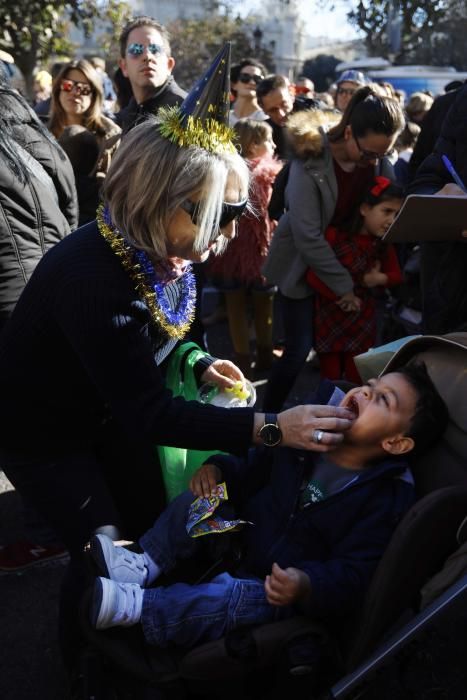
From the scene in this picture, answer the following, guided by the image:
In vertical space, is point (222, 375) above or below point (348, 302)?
above

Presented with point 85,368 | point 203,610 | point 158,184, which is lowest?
point 203,610

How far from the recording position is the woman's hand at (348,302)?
140 inches

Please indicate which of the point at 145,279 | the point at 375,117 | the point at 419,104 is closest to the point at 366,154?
the point at 375,117

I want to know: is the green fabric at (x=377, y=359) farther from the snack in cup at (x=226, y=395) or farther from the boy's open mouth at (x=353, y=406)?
the snack in cup at (x=226, y=395)

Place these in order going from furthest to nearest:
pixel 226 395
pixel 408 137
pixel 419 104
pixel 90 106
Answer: pixel 419 104 → pixel 408 137 → pixel 90 106 → pixel 226 395

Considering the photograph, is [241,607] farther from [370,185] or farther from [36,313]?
[370,185]

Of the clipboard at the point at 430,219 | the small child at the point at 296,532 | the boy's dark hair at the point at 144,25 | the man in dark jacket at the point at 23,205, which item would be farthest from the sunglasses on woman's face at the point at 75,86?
the small child at the point at 296,532

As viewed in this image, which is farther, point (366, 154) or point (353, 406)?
point (366, 154)

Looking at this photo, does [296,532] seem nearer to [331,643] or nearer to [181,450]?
[331,643]

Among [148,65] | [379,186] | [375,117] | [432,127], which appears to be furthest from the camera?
[432,127]

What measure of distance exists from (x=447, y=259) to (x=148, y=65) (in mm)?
2274

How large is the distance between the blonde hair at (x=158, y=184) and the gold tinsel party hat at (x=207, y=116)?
0.07ft

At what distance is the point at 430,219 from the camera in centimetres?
218

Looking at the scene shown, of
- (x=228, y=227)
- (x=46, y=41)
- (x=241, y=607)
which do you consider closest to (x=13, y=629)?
(x=241, y=607)
